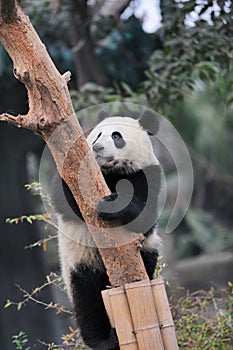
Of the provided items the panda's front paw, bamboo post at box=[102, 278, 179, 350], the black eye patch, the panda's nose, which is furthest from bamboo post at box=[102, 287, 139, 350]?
the black eye patch

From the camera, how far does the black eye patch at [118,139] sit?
281cm

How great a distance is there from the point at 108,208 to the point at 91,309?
0.70 m

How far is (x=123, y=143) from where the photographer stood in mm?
2857

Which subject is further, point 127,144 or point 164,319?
point 127,144

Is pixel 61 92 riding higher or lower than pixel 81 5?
lower

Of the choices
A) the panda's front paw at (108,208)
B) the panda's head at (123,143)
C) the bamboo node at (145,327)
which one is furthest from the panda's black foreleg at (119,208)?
the bamboo node at (145,327)

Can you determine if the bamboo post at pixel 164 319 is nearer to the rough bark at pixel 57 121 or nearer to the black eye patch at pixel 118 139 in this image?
the rough bark at pixel 57 121

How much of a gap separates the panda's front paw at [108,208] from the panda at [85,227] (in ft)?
0.78

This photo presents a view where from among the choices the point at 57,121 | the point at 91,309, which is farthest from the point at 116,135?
the point at 91,309

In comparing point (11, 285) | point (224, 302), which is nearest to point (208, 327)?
point (224, 302)

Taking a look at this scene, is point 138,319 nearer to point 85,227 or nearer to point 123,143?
point 85,227

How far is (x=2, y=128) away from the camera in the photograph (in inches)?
225

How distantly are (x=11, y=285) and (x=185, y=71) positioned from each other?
2.78m

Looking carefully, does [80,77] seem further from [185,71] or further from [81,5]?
[185,71]
